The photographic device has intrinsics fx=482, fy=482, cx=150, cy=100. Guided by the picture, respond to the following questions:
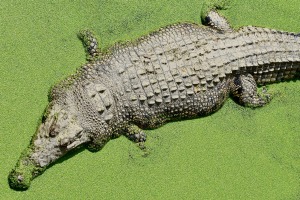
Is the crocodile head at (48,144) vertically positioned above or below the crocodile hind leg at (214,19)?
below

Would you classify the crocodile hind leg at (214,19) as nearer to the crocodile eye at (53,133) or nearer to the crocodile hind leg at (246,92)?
the crocodile hind leg at (246,92)

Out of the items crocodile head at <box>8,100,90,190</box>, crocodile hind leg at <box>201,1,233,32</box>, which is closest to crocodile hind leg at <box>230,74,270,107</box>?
crocodile hind leg at <box>201,1,233,32</box>

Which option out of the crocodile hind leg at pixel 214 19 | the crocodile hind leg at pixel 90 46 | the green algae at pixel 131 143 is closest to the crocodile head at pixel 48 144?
Result: the green algae at pixel 131 143

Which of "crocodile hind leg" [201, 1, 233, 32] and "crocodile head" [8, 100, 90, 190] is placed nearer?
"crocodile head" [8, 100, 90, 190]

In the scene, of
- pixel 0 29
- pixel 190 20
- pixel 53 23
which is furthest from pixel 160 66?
pixel 0 29

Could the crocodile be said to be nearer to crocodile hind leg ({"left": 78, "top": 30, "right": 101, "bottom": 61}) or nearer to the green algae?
crocodile hind leg ({"left": 78, "top": 30, "right": 101, "bottom": 61})

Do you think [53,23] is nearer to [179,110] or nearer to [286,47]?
[179,110]

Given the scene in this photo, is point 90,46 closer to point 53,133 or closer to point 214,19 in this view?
point 53,133
